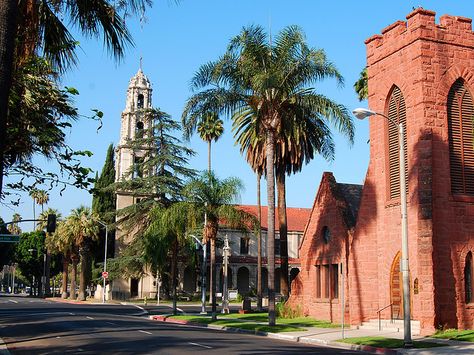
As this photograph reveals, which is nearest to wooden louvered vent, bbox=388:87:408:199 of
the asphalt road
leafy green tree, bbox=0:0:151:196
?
the asphalt road

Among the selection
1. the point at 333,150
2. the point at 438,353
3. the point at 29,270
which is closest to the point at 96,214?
the point at 29,270

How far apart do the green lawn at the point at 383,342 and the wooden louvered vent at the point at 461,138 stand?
23.5 ft

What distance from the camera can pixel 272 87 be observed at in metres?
29.7

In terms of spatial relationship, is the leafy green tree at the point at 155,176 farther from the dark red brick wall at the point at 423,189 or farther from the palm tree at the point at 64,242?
the dark red brick wall at the point at 423,189

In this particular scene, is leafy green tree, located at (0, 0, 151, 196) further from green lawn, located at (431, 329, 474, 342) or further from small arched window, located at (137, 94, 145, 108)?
small arched window, located at (137, 94, 145, 108)

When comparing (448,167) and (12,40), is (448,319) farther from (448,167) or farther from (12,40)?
(12,40)

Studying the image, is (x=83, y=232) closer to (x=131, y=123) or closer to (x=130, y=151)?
(x=130, y=151)

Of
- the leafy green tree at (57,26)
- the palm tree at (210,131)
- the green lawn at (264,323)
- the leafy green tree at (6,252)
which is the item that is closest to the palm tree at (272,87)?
the green lawn at (264,323)

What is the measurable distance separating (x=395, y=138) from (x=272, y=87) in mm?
6254

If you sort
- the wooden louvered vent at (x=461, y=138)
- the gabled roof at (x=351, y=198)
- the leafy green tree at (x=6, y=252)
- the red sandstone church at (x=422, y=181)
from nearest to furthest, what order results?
the red sandstone church at (x=422, y=181) → the wooden louvered vent at (x=461, y=138) → the gabled roof at (x=351, y=198) → the leafy green tree at (x=6, y=252)

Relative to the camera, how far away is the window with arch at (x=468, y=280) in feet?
82.6

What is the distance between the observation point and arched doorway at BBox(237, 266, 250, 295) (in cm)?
8229

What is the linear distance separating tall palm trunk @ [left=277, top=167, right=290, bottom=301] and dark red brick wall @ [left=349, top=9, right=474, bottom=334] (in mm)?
11672

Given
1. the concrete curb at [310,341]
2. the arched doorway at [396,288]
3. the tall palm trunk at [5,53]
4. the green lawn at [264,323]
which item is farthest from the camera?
the green lawn at [264,323]
